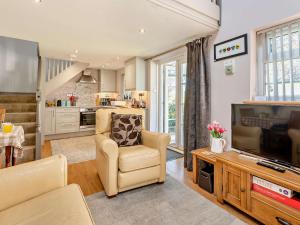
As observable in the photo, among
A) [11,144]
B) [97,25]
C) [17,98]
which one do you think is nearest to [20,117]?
[17,98]

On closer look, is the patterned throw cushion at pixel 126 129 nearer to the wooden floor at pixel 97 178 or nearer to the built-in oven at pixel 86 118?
the wooden floor at pixel 97 178

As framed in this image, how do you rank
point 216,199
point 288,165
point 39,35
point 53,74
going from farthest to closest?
point 53,74 → point 39,35 → point 216,199 → point 288,165

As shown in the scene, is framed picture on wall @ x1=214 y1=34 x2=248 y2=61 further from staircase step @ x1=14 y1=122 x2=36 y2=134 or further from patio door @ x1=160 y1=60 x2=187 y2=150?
staircase step @ x1=14 y1=122 x2=36 y2=134

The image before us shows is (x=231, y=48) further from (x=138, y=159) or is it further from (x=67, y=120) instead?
(x=67, y=120)

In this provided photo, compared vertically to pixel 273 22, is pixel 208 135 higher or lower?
lower

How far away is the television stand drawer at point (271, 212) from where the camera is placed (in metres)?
1.37

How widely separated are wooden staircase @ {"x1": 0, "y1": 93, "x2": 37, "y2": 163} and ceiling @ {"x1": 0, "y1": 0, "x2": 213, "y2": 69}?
52.3 inches

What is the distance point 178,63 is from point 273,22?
6.40 ft

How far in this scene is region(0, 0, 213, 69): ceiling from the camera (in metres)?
2.07

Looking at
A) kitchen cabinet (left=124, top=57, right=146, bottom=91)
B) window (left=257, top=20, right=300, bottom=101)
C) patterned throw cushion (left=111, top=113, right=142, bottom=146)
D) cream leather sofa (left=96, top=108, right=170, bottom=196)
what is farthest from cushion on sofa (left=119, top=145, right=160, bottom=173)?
kitchen cabinet (left=124, top=57, right=146, bottom=91)

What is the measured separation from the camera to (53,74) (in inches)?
197

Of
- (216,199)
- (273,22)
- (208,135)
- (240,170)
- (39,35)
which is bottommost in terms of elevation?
(216,199)

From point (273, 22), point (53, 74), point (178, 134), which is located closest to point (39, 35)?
point (53, 74)

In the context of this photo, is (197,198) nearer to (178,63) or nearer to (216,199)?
(216,199)
